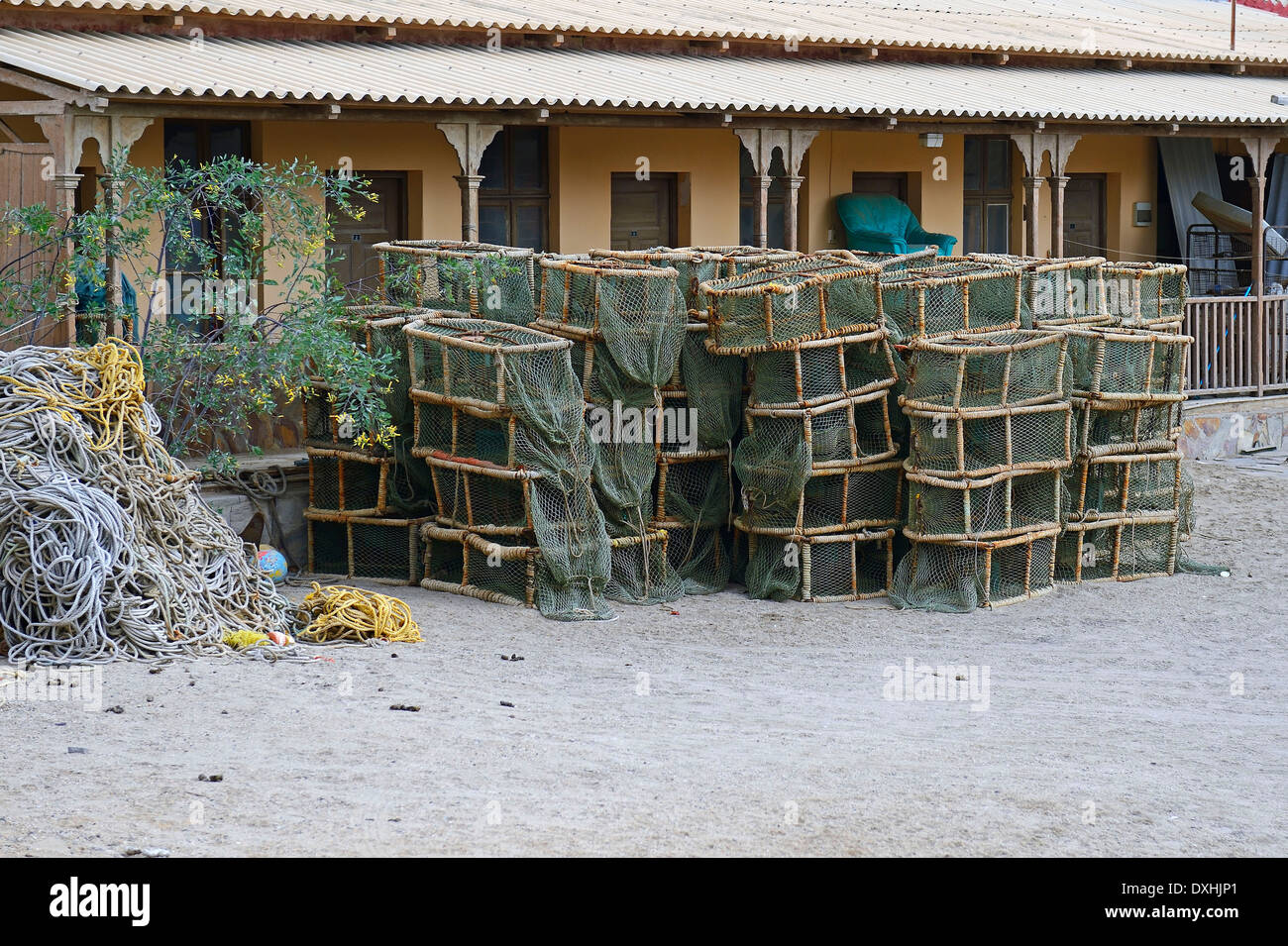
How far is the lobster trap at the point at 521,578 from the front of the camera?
32.9ft

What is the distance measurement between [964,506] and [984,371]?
2.94ft

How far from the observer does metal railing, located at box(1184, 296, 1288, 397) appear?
16.9 m

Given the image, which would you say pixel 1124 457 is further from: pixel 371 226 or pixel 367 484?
pixel 371 226

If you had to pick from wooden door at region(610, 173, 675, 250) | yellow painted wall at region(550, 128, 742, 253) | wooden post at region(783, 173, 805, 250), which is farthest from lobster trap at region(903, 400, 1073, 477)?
wooden door at region(610, 173, 675, 250)

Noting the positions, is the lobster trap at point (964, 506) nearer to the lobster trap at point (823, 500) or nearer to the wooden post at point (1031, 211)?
the lobster trap at point (823, 500)

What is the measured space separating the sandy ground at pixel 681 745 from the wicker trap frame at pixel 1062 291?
2.48 metres

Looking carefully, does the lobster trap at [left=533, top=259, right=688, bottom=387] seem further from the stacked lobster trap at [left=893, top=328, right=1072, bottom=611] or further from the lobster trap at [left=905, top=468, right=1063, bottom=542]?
the lobster trap at [left=905, top=468, right=1063, bottom=542]

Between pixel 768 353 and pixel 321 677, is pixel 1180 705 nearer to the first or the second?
pixel 768 353

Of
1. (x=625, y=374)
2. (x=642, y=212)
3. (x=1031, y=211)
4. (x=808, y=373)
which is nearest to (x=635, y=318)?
(x=625, y=374)

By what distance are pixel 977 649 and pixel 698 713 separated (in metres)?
2.49

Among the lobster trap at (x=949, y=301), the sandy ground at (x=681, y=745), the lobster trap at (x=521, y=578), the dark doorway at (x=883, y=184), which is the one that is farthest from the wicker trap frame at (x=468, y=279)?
the dark doorway at (x=883, y=184)

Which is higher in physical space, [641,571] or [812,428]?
[812,428]

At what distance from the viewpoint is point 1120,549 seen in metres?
11.6

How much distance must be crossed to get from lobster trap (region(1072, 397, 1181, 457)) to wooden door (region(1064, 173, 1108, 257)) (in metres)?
Answer: 8.79
